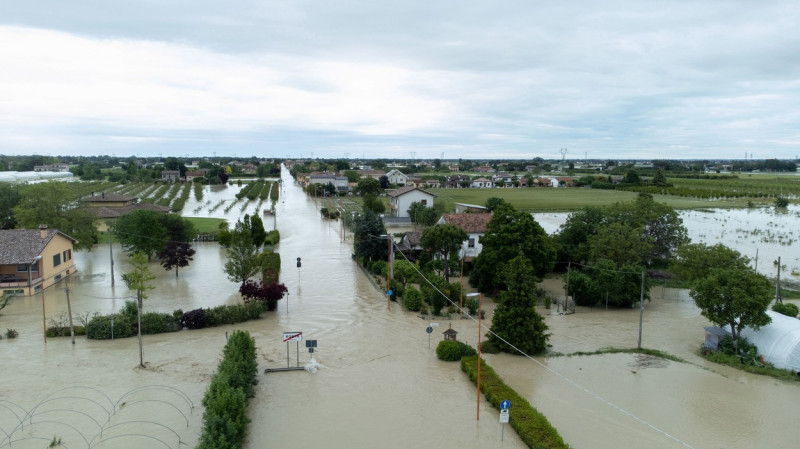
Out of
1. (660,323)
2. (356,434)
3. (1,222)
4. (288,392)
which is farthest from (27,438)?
(1,222)

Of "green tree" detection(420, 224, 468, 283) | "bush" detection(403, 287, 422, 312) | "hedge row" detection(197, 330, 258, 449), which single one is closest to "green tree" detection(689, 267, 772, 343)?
"bush" detection(403, 287, 422, 312)

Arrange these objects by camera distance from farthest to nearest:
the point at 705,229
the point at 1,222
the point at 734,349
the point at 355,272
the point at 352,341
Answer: the point at 705,229 → the point at 1,222 → the point at 355,272 → the point at 352,341 → the point at 734,349

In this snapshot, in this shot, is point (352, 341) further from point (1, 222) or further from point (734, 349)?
point (1, 222)

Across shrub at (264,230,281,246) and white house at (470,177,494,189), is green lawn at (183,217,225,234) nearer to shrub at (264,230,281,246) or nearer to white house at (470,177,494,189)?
shrub at (264,230,281,246)

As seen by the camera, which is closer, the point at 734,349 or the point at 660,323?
the point at 734,349

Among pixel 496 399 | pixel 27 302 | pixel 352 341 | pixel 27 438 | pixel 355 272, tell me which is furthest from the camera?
pixel 355 272

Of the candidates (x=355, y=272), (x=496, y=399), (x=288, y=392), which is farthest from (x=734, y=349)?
(x=355, y=272)

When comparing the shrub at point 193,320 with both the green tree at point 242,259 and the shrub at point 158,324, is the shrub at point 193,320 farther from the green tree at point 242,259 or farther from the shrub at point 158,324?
the green tree at point 242,259
